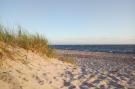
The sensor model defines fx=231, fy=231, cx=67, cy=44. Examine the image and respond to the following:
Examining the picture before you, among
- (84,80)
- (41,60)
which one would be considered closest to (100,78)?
(84,80)

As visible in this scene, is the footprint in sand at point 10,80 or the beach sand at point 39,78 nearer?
the footprint in sand at point 10,80

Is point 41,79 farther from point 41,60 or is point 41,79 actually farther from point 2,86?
point 41,60

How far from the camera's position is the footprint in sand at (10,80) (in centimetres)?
442

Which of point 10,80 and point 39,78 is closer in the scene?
point 10,80

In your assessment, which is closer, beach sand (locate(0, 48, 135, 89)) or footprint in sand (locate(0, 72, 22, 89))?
footprint in sand (locate(0, 72, 22, 89))

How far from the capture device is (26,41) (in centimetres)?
690

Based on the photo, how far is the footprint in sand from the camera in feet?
14.5

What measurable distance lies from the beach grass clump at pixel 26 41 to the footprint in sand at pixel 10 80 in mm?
1049

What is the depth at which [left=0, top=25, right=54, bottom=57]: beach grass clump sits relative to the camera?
6020 mm

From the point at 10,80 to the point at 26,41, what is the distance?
2.48 meters

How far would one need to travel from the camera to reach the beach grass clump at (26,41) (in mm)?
6020

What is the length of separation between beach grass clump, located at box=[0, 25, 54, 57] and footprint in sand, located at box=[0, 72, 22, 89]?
3.44 ft

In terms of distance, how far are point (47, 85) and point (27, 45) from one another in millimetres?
2368

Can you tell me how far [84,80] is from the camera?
557 centimetres
